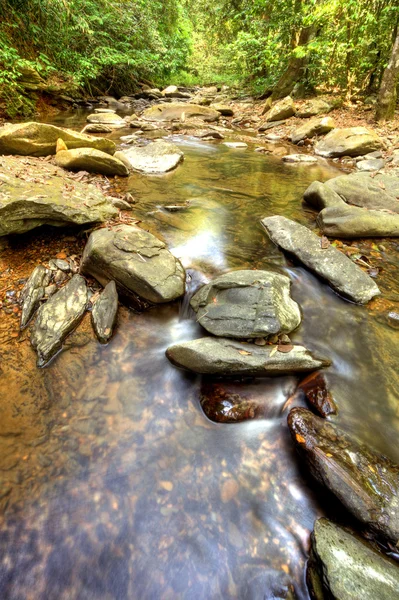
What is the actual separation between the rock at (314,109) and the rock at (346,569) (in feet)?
44.9

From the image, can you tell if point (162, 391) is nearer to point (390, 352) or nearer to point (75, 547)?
point (75, 547)

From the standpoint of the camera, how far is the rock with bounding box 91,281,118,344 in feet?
9.78

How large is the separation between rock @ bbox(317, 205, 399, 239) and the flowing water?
4.32 ft

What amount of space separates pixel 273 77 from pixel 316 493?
18400 mm

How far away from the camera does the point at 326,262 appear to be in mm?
3779

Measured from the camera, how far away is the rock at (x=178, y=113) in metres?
13.1

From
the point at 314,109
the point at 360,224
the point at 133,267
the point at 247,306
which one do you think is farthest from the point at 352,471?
the point at 314,109

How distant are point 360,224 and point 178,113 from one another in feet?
38.2

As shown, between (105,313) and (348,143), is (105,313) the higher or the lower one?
the lower one

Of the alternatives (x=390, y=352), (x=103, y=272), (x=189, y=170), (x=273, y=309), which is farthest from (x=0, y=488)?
(x=189, y=170)

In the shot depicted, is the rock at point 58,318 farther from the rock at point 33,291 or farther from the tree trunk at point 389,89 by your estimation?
the tree trunk at point 389,89

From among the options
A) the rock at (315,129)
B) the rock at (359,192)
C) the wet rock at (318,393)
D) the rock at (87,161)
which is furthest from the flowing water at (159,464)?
the rock at (315,129)

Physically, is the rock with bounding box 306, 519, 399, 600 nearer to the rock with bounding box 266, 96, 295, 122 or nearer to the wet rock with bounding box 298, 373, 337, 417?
the wet rock with bounding box 298, 373, 337, 417

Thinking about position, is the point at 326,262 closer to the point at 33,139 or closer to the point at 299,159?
the point at 33,139
